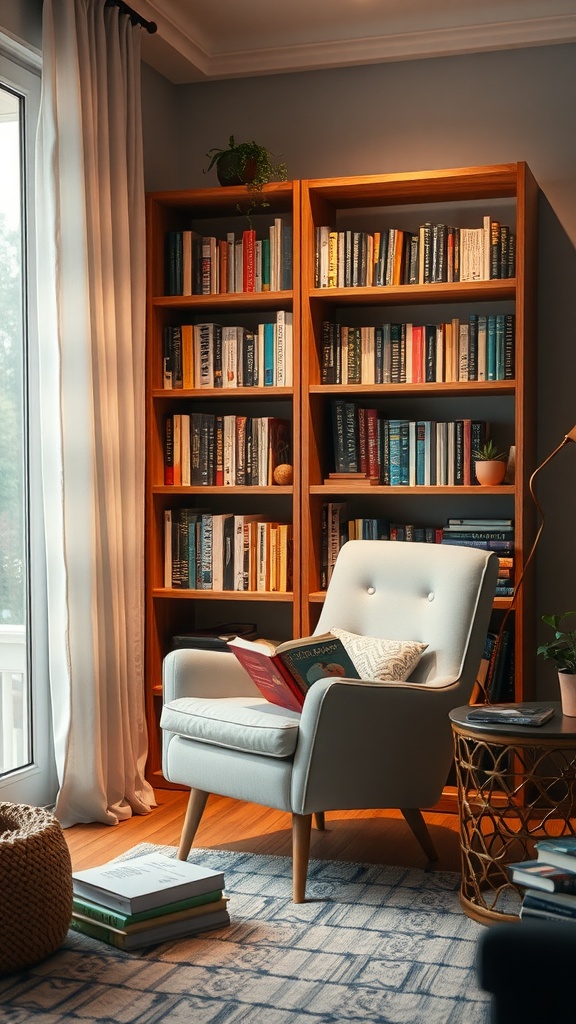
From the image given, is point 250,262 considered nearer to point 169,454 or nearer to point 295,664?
point 169,454

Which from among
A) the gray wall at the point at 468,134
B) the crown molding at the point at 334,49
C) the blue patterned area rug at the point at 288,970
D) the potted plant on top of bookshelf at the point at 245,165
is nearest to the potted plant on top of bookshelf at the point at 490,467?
the gray wall at the point at 468,134

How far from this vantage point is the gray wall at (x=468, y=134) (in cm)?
392

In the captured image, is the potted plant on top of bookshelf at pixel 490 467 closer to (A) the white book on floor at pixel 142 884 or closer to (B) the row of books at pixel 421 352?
(B) the row of books at pixel 421 352

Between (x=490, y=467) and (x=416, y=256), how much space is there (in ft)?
2.56

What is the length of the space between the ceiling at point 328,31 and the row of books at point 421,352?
3.31 feet

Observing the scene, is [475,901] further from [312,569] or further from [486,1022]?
[312,569]

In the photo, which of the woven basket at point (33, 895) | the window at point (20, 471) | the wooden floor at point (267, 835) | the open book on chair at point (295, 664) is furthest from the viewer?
the window at point (20, 471)

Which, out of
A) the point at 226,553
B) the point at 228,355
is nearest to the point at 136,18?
the point at 228,355

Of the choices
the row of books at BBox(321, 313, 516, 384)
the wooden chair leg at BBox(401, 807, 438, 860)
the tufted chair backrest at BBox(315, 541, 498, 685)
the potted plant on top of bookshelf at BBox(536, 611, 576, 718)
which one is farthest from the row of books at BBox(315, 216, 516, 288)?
the wooden chair leg at BBox(401, 807, 438, 860)

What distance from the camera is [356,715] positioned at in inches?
113

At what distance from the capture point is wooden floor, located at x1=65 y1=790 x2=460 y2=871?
10.6 ft

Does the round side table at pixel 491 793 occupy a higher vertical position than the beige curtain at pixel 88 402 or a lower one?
lower

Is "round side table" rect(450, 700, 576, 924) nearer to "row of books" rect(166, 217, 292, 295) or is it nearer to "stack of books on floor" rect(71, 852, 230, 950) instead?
"stack of books on floor" rect(71, 852, 230, 950)

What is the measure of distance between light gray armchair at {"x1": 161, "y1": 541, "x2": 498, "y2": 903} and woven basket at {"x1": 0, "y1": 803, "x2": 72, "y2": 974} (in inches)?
22.8
